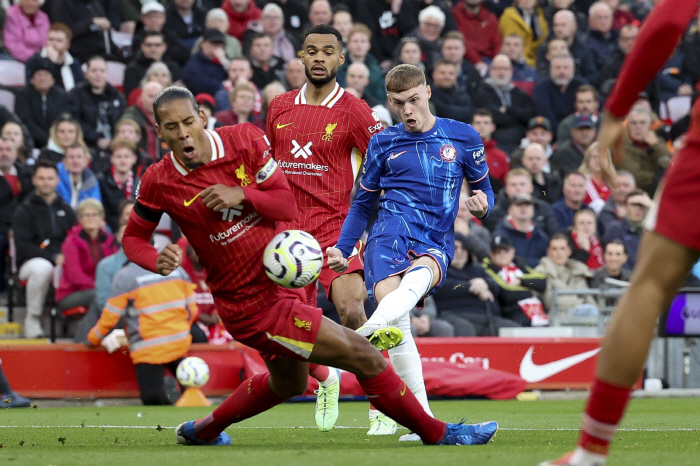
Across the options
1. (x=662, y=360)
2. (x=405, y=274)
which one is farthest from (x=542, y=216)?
(x=405, y=274)

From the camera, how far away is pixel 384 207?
7.19 metres

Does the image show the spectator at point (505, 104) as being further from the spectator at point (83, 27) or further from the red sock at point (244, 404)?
the red sock at point (244, 404)

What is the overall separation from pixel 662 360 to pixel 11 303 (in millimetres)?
7722

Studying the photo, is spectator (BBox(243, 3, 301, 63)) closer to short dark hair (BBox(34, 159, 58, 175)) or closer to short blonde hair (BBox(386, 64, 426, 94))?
short dark hair (BBox(34, 159, 58, 175))

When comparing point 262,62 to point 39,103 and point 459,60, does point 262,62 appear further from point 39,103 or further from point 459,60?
point 39,103

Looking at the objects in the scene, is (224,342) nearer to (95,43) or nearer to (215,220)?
(95,43)

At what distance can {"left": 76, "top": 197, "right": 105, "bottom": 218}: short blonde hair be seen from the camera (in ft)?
40.9

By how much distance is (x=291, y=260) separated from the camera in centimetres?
555

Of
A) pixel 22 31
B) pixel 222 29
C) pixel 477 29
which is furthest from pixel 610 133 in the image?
pixel 477 29

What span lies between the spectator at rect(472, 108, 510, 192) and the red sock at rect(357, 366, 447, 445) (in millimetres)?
9836

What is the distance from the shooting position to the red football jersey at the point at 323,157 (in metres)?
7.76

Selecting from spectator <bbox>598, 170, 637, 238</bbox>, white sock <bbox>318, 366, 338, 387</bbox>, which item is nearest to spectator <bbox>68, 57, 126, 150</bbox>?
spectator <bbox>598, 170, 637, 238</bbox>

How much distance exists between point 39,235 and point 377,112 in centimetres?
467

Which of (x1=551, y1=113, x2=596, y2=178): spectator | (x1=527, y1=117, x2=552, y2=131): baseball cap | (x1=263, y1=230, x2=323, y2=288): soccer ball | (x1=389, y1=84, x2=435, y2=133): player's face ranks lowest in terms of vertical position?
(x1=551, y1=113, x2=596, y2=178): spectator
